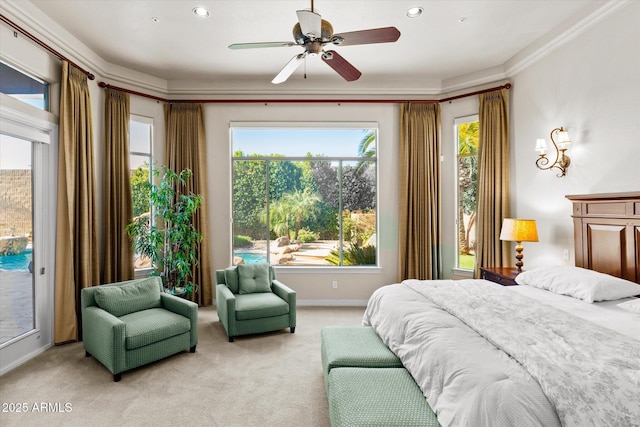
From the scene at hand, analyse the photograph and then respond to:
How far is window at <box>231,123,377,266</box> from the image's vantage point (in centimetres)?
489

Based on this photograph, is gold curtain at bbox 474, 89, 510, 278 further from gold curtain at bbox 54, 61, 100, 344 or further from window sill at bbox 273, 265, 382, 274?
gold curtain at bbox 54, 61, 100, 344

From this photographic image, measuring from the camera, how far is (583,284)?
245 cm

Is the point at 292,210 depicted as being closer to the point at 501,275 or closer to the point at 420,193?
the point at 420,193

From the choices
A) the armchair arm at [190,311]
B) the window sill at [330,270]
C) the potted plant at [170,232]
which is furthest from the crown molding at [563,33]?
the armchair arm at [190,311]

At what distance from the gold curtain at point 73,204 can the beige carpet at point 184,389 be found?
1.25ft

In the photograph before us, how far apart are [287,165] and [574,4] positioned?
11.8 feet

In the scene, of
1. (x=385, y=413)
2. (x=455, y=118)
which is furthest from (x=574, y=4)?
(x=385, y=413)

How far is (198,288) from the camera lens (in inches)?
181

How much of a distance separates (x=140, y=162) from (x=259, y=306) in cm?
265

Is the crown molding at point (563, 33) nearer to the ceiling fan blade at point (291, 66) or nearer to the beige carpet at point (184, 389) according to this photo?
the ceiling fan blade at point (291, 66)

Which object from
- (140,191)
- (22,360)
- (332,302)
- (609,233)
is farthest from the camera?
(332,302)

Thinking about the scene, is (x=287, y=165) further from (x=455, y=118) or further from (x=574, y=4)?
(x=574, y=4)

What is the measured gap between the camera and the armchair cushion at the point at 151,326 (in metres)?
2.73

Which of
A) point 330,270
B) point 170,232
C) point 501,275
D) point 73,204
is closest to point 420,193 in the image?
point 501,275
